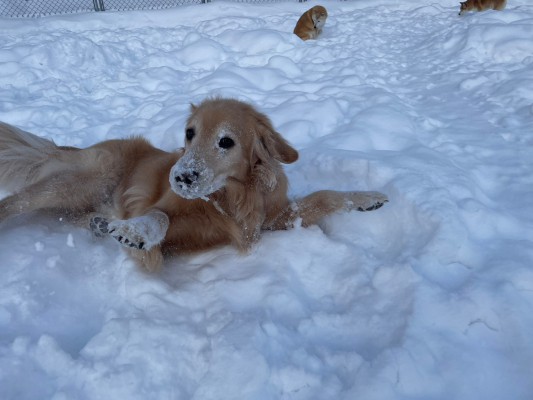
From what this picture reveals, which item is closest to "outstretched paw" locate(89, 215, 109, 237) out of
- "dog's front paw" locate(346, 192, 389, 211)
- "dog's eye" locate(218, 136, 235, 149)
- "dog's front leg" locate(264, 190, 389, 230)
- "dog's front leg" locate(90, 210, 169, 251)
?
"dog's front leg" locate(90, 210, 169, 251)

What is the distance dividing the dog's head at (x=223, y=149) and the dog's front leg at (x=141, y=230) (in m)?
0.24

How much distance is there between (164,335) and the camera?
5.74 feet

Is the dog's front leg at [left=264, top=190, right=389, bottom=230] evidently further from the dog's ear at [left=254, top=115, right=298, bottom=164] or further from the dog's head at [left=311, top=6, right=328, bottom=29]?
the dog's head at [left=311, top=6, right=328, bottom=29]

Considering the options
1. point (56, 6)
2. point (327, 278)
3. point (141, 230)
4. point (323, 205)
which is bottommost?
point (327, 278)

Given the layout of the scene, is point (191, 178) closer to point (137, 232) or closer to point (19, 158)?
point (137, 232)

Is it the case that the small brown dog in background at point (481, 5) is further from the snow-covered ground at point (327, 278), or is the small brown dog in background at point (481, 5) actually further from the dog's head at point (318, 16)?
the snow-covered ground at point (327, 278)

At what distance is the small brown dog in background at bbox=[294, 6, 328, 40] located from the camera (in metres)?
7.67

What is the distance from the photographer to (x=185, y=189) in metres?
2.11

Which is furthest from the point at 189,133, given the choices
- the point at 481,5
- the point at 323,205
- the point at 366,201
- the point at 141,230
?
the point at 481,5

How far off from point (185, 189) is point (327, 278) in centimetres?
93

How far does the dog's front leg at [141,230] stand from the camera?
202 cm

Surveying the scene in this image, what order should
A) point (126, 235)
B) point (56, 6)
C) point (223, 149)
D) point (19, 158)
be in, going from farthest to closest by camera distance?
point (56, 6) < point (19, 158) < point (223, 149) < point (126, 235)

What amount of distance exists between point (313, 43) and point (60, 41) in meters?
4.22

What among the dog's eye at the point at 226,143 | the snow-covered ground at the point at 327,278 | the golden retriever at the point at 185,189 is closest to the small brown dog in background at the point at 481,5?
the snow-covered ground at the point at 327,278
